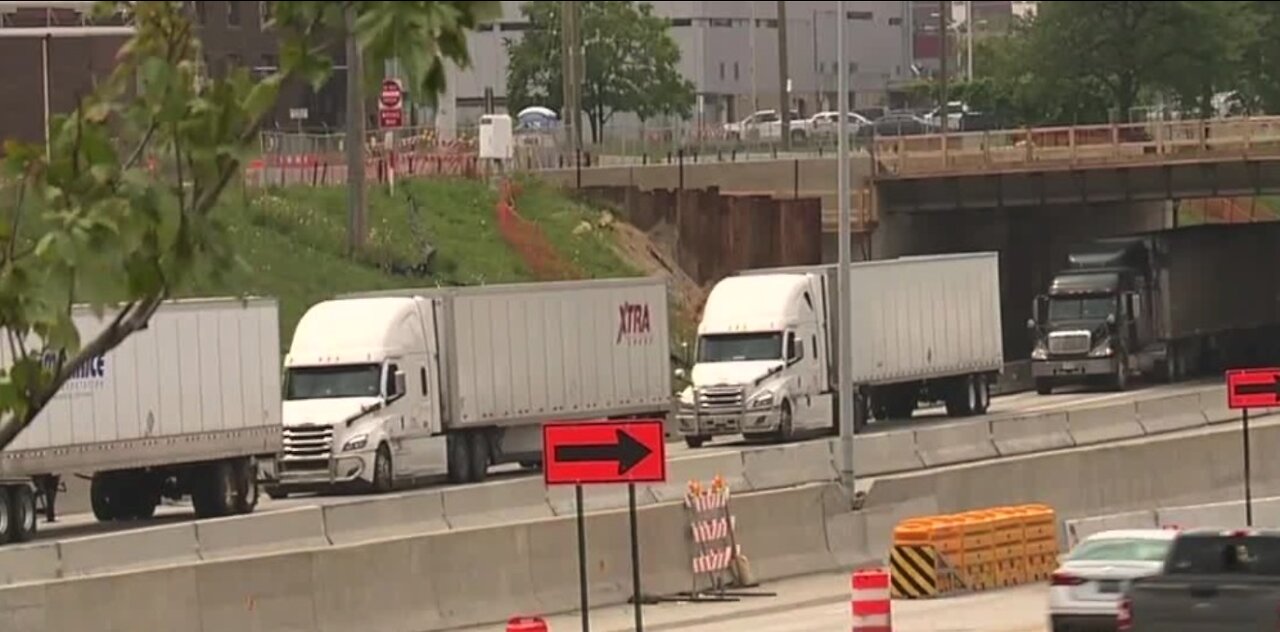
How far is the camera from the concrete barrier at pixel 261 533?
31062 millimetres

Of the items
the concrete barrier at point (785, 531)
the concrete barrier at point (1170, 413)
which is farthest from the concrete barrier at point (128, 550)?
the concrete barrier at point (1170, 413)

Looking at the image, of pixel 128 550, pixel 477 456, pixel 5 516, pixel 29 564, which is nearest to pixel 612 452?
pixel 29 564

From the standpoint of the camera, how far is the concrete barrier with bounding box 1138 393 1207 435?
2023 inches

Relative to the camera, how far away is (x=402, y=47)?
8.14m

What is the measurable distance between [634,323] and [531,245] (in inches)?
774

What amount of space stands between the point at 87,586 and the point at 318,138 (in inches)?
1827

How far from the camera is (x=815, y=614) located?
103 ft

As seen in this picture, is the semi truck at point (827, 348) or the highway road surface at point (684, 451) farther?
the semi truck at point (827, 348)

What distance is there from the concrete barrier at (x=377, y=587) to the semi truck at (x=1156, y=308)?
37749 millimetres

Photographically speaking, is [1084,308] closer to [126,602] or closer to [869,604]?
[126,602]

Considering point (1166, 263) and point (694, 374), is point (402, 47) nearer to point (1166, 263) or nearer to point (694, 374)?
point (694, 374)

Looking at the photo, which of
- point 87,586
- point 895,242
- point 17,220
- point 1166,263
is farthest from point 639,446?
point 895,242

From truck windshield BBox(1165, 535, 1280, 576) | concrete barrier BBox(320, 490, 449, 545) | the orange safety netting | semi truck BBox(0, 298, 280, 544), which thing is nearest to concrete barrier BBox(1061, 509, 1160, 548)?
concrete barrier BBox(320, 490, 449, 545)

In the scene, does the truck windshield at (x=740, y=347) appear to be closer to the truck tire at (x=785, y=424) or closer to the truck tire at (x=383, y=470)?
the truck tire at (x=785, y=424)
